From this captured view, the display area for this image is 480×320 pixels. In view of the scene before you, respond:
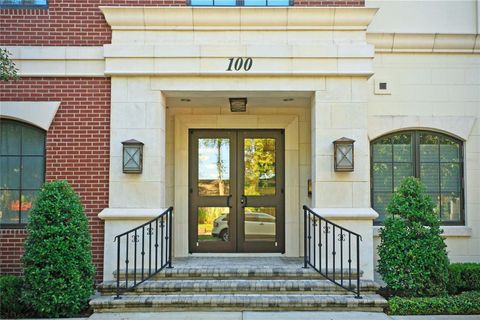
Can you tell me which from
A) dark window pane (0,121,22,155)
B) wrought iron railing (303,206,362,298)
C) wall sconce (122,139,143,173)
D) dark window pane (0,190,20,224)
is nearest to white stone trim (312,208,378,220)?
wrought iron railing (303,206,362,298)

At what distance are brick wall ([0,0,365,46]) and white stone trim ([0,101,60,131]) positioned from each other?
996mm

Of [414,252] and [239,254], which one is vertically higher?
[414,252]

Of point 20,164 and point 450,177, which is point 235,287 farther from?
point 450,177

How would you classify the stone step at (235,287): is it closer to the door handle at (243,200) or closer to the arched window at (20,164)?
the arched window at (20,164)

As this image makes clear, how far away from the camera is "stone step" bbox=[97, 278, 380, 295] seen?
7.03 meters

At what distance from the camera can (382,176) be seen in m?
8.77

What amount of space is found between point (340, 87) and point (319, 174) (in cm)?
144

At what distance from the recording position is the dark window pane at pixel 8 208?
8008 mm

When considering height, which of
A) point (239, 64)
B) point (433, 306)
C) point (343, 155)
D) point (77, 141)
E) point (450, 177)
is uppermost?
point (239, 64)

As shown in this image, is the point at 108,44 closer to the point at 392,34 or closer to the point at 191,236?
the point at 191,236

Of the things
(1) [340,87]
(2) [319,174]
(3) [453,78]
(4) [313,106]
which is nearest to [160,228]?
(2) [319,174]

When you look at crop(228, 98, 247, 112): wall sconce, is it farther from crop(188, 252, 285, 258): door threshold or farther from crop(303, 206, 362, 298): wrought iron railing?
crop(188, 252, 285, 258): door threshold

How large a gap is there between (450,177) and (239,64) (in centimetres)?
435

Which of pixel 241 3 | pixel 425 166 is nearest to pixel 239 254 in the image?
pixel 425 166
